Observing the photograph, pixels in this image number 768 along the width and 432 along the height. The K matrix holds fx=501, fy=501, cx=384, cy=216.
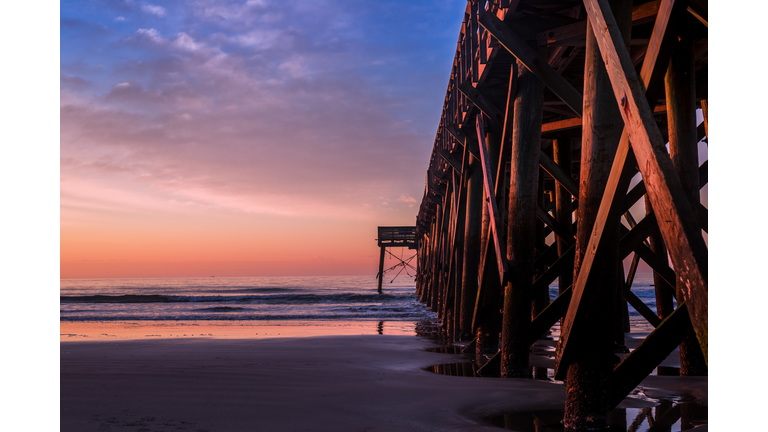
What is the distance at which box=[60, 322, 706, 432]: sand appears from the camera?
3.62 m

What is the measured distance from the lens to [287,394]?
14.8ft

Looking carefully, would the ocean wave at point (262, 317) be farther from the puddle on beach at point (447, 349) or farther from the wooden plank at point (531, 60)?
the wooden plank at point (531, 60)

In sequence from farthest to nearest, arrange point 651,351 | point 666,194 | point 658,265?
point 658,265
point 651,351
point 666,194

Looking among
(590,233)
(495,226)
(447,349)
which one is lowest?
(447,349)

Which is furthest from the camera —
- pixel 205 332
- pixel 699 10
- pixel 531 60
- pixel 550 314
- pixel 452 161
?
pixel 205 332

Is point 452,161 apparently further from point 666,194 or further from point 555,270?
point 666,194

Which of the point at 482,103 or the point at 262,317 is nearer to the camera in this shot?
the point at 482,103

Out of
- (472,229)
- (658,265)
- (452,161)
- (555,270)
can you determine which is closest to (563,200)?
(472,229)

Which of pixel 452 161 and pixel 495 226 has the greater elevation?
pixel 452 161

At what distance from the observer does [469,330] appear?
858cm

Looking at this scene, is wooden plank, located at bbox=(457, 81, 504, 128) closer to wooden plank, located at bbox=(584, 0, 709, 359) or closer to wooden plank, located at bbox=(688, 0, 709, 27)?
wooden plank, located at bbox=(688, 0, 709, 27)

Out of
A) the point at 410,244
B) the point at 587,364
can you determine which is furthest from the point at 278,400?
the point at 410,244

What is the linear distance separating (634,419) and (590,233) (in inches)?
58.6

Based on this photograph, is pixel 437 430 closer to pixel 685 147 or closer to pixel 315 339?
pixel 685 147
